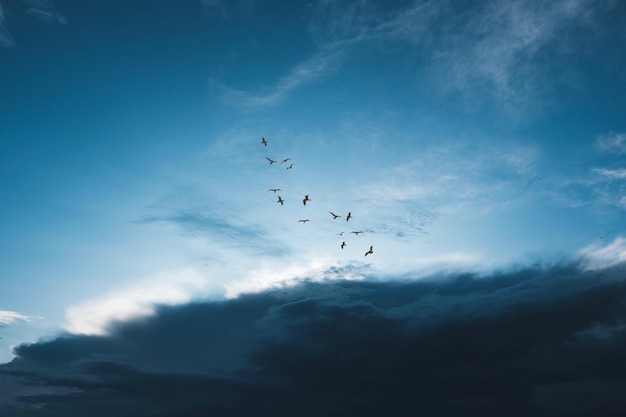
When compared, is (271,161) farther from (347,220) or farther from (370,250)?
(370,250)

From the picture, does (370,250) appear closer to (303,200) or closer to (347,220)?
(347,220)

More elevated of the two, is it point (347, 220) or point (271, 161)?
point (271, 161)

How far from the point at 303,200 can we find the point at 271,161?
25.9 feet

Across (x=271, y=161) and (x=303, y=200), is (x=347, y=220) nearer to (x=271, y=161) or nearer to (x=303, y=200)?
(x=303, y=200)

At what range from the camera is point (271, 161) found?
8612cm

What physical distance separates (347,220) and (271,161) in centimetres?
1489

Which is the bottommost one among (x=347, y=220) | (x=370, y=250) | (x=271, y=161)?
(x=370, y=250)

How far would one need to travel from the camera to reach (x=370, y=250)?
279 feet

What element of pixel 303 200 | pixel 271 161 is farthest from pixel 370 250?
pixel 271 161

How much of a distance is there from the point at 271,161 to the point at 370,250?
66.7 ft

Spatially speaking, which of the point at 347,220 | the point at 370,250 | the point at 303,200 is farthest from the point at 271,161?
the point at 370,250

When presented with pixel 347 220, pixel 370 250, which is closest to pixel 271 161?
pixel 347 220

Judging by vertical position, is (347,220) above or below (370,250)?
above

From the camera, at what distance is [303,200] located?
87.8m
